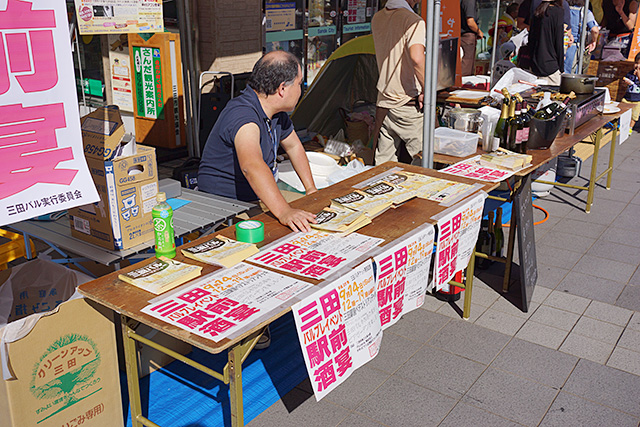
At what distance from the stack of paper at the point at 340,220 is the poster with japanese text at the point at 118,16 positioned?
9.54 feet

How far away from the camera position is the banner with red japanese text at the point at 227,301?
7.32 ft

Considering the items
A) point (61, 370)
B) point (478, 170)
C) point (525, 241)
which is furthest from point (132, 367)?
point (525, 241)

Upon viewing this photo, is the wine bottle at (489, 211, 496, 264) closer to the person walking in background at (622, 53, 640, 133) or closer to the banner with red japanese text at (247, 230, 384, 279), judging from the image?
the banner with red japanese text at (247, 230, 384, 279)

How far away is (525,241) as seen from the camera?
4.27m

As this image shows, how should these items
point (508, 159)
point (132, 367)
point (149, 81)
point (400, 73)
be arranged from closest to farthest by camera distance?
point (132, 367) < point (508, 159) < point (400, 73) < point (149, 81)

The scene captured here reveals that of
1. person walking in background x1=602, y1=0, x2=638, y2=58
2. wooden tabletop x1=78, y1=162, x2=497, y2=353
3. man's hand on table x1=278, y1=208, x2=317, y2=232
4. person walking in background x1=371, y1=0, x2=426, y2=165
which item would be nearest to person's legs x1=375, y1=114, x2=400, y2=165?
person walking in background x1=371, y1=0, x2=426, y2=165

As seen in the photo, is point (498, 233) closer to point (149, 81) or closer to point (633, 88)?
point (149, 81)

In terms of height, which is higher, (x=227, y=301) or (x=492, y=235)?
(x=227, y=301)

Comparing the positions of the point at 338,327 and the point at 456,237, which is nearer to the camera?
the point at 338,327

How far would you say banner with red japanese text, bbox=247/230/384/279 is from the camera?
2.69 m

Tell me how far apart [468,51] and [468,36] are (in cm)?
38

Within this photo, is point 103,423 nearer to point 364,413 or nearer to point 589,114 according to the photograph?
point 364,413

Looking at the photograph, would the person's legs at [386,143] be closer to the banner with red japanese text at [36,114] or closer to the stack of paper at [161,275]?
the stack of paper at [161,275]

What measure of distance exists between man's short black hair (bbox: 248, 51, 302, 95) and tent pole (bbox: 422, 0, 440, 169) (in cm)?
103
